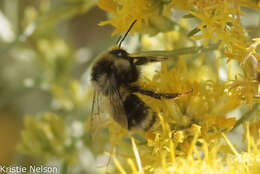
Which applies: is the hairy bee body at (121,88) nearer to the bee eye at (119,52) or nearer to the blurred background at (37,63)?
the bee eye at (119,52)

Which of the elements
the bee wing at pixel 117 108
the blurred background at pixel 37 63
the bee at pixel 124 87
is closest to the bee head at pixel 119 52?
the bee at pixel 124 87

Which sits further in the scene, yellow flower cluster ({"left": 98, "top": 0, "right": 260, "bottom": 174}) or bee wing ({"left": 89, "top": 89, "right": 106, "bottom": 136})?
bee wing ({"left": 89, "top": 89, "right": 106, "bottom": 136})

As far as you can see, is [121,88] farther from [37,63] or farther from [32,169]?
[37,63]

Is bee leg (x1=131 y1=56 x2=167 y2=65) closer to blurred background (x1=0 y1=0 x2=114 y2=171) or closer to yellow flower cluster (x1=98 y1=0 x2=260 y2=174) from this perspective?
yellow flower cluster (x1=98 y1=0 x2=260 y2=174)

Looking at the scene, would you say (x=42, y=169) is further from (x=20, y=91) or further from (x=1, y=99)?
(x=1, y=99)

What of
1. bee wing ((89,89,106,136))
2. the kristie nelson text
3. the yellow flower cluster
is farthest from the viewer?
the kristie nelson text

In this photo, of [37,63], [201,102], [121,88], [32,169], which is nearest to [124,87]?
[121,88]

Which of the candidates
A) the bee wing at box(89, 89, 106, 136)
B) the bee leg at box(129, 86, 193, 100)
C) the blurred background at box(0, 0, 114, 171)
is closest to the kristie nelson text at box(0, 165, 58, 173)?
the blurred background at box(0, 0, 114, 171)

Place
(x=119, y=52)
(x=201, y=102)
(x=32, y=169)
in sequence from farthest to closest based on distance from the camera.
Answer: (x=32, y=169) → (x=119, y=52) → (x=201, y=102)
